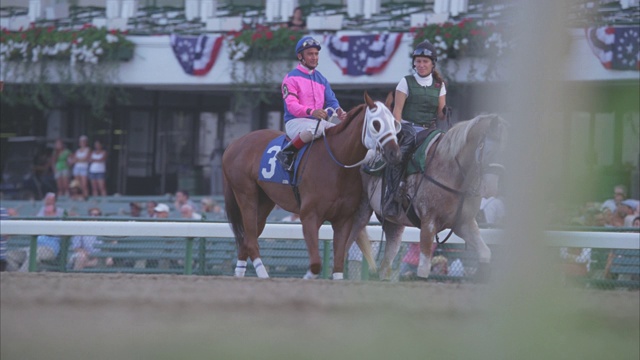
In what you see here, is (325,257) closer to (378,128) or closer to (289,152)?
(289,152)

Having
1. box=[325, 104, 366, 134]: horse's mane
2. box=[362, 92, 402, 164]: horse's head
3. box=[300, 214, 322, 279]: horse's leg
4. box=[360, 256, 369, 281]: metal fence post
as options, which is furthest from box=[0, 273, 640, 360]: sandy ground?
box=[360, 256, 369, 281]: metal fence post

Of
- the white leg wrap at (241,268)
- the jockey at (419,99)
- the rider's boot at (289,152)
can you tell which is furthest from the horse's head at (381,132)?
the white leg wrap at (241,268)

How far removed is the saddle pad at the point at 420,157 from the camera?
7102mm

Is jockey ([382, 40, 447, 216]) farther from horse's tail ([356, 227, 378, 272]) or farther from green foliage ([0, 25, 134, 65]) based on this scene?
green foliage ([0, 25, 134, 65])

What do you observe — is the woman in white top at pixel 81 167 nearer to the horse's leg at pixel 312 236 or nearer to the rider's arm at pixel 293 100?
the rider's arm at pixel 293 100

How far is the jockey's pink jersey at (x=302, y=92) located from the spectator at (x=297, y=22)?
32.5 feet

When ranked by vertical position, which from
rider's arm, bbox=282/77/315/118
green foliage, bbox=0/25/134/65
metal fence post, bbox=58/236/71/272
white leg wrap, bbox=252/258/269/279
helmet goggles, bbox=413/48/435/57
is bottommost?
metal fence post, bbox=58/236/71/272

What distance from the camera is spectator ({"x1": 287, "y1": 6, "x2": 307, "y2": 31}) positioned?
1744cm

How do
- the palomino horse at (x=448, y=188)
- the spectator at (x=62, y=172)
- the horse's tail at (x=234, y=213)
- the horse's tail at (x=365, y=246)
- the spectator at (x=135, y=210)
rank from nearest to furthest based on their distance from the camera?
the palomino horse at (x=448, y=188)
the horse's tail at (x=365, y=246)
the horse's tail at (x=234, y=213)
the spectator at (x=135, y=210)
the spectator at (x=62, y=172)

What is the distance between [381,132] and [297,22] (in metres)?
11.1

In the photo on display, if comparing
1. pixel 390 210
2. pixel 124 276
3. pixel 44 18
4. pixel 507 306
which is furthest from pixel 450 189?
pixel 44 18

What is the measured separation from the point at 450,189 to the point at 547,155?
4514 mm

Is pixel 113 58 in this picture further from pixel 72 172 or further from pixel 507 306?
pixel 507 306

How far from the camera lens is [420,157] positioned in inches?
280
